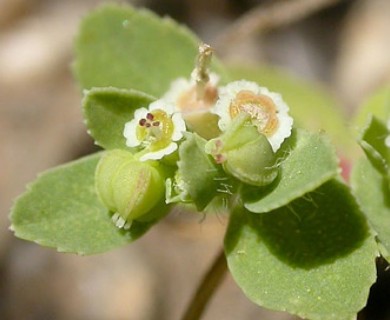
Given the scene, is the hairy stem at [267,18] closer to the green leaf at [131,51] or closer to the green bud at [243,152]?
the green leaf at [131,51]

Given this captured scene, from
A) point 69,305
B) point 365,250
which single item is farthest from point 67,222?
point 69,305

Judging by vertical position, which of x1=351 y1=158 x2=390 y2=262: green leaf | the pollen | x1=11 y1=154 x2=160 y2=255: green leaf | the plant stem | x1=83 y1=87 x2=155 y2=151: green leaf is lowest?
the plant stem

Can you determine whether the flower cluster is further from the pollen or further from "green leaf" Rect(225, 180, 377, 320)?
"green leaf" Rect(225, 180, 377, 320)

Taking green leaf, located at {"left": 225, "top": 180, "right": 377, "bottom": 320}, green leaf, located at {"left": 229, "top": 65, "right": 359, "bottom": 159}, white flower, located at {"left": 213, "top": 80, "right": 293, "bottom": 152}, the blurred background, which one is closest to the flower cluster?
white flower, located at {"left": 213, "top": 80, "right": 293, "bottom": 152}

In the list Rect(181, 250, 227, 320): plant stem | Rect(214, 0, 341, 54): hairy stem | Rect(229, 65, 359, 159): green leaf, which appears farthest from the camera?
Rect(214, 0, 341, 54): hairy stem

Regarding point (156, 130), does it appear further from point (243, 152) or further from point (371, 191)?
point (371, 191)

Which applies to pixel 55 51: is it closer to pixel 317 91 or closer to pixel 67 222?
pixel 317 91
